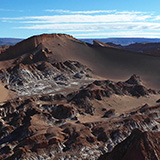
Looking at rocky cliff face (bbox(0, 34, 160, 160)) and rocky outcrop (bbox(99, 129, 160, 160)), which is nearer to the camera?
Answer: rocky outcrop (bbox(99, 129, 160, 160))

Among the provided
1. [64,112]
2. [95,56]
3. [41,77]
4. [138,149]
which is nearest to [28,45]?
[95,56]

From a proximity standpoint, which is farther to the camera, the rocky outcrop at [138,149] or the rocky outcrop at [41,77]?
the rocky outcrop at [41,77]

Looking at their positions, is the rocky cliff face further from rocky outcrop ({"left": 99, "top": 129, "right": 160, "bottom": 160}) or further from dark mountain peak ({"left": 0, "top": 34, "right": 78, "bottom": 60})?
dark mountain peak ({"left": 0, "top": 34, "right": 78, "bottom": 60})

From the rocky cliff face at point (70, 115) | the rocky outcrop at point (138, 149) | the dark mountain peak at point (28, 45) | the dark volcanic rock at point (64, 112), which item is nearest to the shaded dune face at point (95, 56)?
the dark mountain peak at point (28, 45)

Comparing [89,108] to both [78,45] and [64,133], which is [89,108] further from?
[78,45]

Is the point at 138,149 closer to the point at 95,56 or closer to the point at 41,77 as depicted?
the point at 41,77

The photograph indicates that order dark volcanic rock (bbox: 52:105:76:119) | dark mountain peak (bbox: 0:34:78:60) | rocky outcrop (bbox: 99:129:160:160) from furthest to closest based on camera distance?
dark mountain peak (bbox: 0:34:78:60) < dark volcanic rock (bbox: 52:105:76:119) < rocky outcrop (bbox: 99:129:160:160)

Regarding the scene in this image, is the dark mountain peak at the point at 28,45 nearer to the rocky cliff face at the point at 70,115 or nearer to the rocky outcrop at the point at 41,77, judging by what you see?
the rocky cliff face at the point at 70,115

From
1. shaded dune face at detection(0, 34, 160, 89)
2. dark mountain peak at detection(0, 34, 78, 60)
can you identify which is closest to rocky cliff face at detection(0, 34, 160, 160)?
shaded dune face at detection(0, 34, 160, 89)
